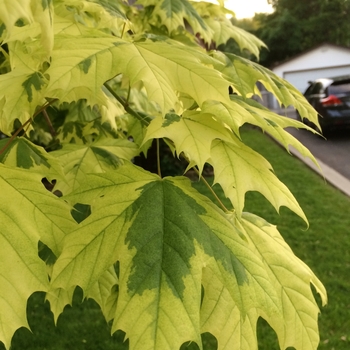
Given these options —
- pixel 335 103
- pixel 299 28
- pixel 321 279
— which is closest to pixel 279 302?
pixel 321 279

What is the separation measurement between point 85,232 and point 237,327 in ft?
1.04

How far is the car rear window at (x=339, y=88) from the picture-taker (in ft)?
26.4

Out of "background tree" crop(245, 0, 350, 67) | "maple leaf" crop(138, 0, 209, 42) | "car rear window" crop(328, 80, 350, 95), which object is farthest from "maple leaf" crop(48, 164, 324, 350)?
"background tree" crop(245, 0, 350, 67)

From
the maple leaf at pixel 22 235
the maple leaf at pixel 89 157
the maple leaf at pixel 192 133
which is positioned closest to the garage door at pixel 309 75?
the maple leaf at pixel 89 157

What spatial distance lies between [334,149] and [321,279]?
484cm

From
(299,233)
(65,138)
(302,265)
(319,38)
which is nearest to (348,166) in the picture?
(299,233)

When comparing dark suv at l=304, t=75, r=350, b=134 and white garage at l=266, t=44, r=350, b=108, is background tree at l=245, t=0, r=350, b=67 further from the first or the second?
dark suv at l=304, t=75, r=350, b=134

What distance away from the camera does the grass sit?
2.46m

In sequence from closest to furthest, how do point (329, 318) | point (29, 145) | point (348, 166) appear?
point (29, 145) < point (329, 318) < point (348, 166)

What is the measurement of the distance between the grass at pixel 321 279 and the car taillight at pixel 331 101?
10.0ft

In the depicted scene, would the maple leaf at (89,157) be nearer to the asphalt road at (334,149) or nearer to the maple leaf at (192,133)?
the maple leaf at (192,133)

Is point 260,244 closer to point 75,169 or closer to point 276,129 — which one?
point 276,129

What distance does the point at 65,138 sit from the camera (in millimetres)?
1656

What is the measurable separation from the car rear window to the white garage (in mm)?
6529
